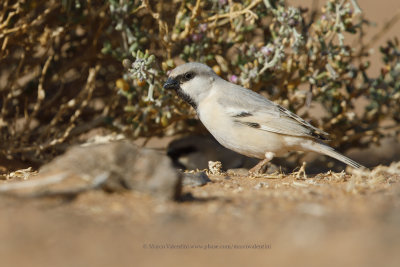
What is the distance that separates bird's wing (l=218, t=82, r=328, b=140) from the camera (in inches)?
205

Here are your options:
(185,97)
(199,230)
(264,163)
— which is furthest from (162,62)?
(199,230)

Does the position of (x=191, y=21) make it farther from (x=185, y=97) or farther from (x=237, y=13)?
(x=185, y=97)

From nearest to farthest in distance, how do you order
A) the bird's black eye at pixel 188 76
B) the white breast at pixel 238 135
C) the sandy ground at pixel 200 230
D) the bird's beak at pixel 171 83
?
the sandy ground at pixel 200 230 → the white breast at pixel 238 135 → the bird's beak at pixel 171 83 → the bird's black eye at pixel 188 76

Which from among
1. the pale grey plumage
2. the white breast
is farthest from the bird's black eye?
the white breast

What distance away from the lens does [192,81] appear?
542 centimetres

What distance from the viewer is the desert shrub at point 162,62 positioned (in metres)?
5.48

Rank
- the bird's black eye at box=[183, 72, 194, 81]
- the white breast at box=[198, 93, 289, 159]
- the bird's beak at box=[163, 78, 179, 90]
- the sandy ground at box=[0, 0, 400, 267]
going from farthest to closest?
the bird's black eye at box=[183, 72, 194, 81] → the bird's beak at box=[163, 78, 179, 90] → the white breast at box=[198, 93, 289, 159] → the sandy ground at box=[0, 0, 400, 267]

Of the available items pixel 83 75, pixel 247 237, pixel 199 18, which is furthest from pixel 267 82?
pixel 247 237

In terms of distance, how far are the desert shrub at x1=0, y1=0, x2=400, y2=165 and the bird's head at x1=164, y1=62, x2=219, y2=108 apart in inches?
7.1

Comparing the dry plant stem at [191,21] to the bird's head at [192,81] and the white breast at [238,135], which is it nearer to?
the bird's head at [192,81]

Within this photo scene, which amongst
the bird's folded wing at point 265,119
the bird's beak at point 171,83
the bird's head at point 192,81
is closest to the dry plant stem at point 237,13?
the bird's head at point 192,81

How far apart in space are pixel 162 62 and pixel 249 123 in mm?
1196

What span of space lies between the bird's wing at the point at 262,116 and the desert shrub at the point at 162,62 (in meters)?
0.46

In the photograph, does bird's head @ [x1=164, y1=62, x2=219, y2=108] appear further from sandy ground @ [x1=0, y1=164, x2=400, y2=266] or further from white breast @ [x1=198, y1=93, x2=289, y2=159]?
sandy ground @ [x1=0, y1=164, x2=400, y2=266]
